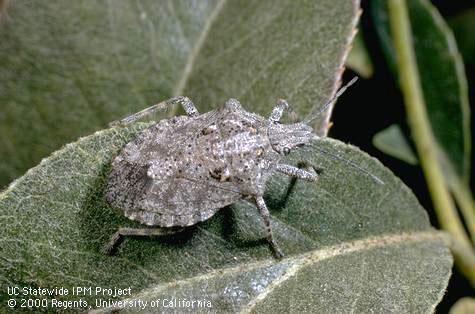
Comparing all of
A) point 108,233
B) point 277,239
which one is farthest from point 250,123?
point 108,233

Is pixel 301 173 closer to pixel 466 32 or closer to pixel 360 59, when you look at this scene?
pixel 360 59

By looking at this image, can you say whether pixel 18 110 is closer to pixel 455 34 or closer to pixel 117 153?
pixel 117 153


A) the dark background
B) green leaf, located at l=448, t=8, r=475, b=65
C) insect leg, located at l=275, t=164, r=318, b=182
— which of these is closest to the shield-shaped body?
insect leg, located at l=275, t=164, r=318, b=182

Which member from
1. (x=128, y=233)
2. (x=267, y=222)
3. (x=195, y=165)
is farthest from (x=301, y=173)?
(x=128, y=233)

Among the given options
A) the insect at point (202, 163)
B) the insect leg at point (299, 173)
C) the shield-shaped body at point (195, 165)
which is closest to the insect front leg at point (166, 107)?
the insect at point (202, 163)

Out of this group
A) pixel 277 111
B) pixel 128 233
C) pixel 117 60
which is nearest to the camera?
pixel 128 233

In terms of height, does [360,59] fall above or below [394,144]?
above
